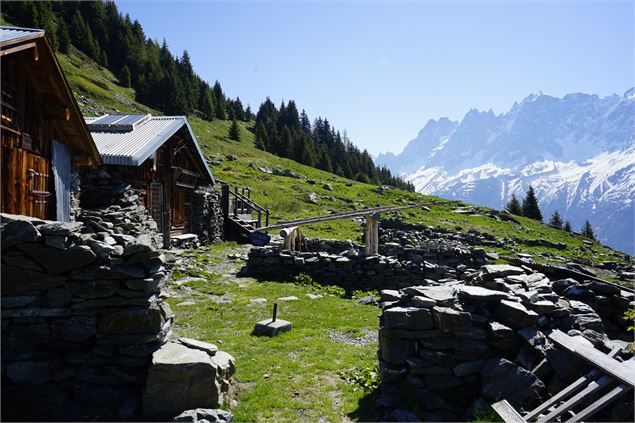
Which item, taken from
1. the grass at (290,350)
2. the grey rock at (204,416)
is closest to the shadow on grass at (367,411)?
the grass at (290,350)

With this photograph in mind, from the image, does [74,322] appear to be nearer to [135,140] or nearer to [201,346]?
[201,346]

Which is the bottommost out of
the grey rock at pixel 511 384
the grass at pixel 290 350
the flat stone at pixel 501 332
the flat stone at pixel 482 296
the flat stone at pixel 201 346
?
the grass at pixel 290 350

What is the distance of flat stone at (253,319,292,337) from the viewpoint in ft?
31.9

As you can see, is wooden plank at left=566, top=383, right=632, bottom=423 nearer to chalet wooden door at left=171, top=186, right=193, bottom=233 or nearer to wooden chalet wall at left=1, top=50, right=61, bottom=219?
wooden chalet wall at left=1, top=50, right=61, bottom=219

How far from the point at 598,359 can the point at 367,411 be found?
11.3 feet

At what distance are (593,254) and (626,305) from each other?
3287 centimetres

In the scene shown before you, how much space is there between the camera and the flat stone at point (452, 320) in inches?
261

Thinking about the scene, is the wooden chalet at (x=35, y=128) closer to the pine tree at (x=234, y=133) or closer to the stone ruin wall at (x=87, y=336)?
the stone ruin wall at (x=87, y=336)

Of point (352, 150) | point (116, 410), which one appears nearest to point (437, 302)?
point (116, 410)

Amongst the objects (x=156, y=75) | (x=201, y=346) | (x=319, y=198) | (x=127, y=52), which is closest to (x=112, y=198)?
(x=201, y=346)

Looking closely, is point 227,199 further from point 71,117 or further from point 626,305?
point 626,305

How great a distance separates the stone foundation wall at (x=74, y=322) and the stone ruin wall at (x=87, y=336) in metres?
0.01

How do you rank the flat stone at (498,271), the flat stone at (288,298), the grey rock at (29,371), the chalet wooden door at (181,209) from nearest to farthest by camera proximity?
the grey rock at (29,371) → the flat stone at (498,271) → the flat stone at (288,298) → the chalet wooden door at (181,209)

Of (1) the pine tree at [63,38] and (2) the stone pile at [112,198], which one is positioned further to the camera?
(1) the pine tree at [63,38]
